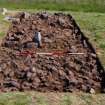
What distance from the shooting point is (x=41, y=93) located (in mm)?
8047

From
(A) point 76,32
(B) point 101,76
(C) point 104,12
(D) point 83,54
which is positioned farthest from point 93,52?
(C) point 104,12

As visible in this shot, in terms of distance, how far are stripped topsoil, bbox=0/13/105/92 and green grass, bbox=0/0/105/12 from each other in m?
5.40

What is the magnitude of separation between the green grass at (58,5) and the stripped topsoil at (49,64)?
213 inches

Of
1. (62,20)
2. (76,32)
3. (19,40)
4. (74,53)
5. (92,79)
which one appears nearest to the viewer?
(92,79)

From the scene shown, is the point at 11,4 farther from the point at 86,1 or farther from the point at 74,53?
the point at 74,53

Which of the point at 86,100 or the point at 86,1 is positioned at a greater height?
the point at 86,1

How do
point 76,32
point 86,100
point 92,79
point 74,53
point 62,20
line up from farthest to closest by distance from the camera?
1. point 62,20
2. point 76,32
3. point 74,53
4. point 92,79
5. point 86,100

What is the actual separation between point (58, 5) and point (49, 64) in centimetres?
1037

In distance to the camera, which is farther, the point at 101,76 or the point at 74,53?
the point at 74,53

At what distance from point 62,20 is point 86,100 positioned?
8.17 metres

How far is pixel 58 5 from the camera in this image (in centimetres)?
1986

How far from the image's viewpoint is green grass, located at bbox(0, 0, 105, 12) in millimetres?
19562

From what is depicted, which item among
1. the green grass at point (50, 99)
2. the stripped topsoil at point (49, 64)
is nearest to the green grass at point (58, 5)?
the stripped topsoil at point (49, 64)

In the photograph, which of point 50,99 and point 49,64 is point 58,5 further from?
point 50,99
